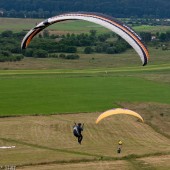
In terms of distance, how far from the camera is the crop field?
24922 mm

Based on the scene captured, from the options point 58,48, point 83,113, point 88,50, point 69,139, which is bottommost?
point 83,113

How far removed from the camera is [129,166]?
23766 mm

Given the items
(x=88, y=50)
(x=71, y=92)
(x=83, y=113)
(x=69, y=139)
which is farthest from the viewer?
(x=88, y=50)

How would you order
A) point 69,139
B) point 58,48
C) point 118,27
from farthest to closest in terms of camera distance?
point 58,48, point 69,139, point 118,27

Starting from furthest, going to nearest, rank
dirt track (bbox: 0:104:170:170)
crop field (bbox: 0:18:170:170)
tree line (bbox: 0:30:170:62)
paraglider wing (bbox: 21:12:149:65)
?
tree line (bbox: 0:30:170:62)
crop field (bbox: 0:18:170:170)
dirt track (bbox: 0:104:170:170)
paraglider wing (bbox: 21:12:149:65)

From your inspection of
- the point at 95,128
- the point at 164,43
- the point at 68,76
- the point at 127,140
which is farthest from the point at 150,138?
the point at 164,43

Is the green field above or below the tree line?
below

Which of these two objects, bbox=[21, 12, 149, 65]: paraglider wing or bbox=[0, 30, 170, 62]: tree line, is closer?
bbox=[21, 12, 149, 65]: paraglider wing

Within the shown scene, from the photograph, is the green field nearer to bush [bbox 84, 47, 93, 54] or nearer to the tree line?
the tree line

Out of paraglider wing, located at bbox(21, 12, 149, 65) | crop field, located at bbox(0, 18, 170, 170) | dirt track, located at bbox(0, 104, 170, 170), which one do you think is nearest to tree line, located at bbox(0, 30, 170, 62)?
crop field, located at bbox(0, 18, 170, 170)

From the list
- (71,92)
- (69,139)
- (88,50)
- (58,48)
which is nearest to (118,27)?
(69,139)

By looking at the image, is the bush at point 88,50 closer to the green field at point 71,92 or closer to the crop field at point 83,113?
the crop field at point 83,113

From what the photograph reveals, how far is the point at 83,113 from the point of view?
42031mm

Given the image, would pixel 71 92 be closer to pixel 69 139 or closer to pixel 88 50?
pixel 69 139
